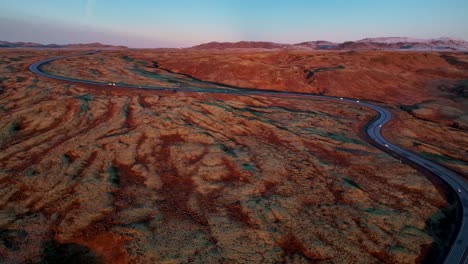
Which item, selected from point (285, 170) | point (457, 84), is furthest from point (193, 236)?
point (457, 84)

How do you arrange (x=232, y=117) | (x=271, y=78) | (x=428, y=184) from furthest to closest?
1. (x=271, y=78)
2. (x=232, y=117)
3. (x=428, y=184)

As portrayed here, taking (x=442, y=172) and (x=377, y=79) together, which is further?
(x=377, y=79)

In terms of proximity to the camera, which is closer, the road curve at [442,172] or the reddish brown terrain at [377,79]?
the road curve at [442,172]

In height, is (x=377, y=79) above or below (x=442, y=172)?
above

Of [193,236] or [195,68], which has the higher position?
[195,68]

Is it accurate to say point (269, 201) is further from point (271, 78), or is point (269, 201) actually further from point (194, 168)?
point (271, 78)

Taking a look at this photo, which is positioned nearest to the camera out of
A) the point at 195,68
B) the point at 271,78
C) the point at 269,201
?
the point at 269,201

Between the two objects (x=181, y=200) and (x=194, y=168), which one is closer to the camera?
(x=181, y=200)

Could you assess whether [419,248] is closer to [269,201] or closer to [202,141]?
[269,201]

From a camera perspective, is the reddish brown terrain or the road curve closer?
the road curve
